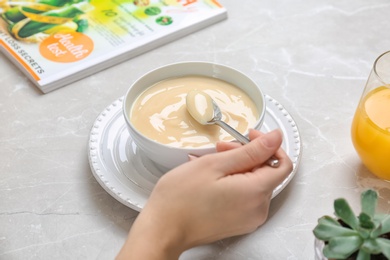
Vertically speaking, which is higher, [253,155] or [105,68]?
[253,155]

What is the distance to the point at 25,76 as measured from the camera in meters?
1.21

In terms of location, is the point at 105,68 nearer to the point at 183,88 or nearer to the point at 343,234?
the point at 183,88

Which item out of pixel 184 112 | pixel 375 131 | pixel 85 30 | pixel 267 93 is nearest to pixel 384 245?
pixel 375 131

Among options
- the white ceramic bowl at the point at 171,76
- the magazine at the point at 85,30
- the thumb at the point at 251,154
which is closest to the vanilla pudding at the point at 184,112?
the white ceramic bowl at the point at 171,76

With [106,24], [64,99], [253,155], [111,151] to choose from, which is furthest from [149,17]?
[253,155]

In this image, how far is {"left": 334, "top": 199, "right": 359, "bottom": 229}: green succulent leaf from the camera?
0.65 meters

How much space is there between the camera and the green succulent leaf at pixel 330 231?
64cm

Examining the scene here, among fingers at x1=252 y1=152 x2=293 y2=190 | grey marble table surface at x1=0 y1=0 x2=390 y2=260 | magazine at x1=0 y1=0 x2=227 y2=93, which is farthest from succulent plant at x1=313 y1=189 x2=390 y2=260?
magazine at x1=0 y1=0 x2=227 y2=93

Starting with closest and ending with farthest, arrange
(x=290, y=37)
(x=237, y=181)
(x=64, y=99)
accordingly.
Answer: (x=237, y=181) < (x=64, y=99) < (x=290, y=37)

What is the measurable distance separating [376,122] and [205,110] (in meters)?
0.27

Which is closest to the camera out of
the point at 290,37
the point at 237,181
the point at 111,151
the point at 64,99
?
the point at 237,181

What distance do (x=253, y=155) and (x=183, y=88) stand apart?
0.93 feet

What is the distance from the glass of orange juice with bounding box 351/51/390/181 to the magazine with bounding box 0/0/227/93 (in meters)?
0.50

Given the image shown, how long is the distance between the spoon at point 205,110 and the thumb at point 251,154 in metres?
0.11
